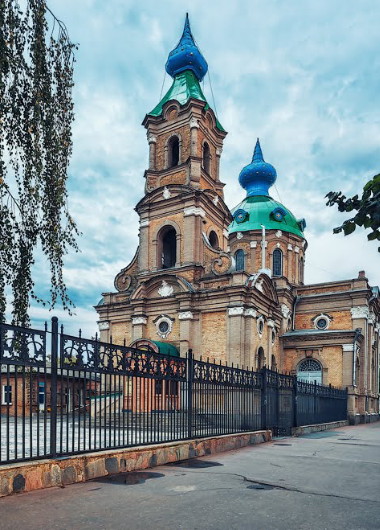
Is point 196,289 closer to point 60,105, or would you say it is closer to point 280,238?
point 280,238

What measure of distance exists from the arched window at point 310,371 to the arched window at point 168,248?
10.7m

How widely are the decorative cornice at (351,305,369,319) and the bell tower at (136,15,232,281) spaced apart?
30.7 ft

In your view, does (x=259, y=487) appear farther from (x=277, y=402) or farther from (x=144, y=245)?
(x=144, y=245)

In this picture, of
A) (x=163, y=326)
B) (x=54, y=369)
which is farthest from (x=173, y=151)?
(x=54, y=369)

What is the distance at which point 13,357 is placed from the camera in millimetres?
5809

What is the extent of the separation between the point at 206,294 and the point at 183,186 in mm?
6522

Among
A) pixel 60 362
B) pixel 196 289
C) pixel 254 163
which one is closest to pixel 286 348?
pixel 196 289

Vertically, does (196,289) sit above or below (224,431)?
above

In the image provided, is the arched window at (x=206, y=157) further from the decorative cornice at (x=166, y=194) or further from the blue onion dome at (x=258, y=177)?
the blue onion dome at (x=258, y=177)

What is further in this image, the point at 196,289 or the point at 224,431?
the point at 196,289

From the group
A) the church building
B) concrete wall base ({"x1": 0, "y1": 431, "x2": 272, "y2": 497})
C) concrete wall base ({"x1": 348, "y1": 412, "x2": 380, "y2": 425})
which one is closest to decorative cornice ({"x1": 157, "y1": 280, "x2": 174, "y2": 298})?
the church building

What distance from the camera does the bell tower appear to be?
25.8 meters

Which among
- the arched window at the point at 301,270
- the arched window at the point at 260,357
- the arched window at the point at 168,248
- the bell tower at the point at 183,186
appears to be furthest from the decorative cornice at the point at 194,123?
the arched window at the point at 301,270

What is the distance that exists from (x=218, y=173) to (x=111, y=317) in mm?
11272
